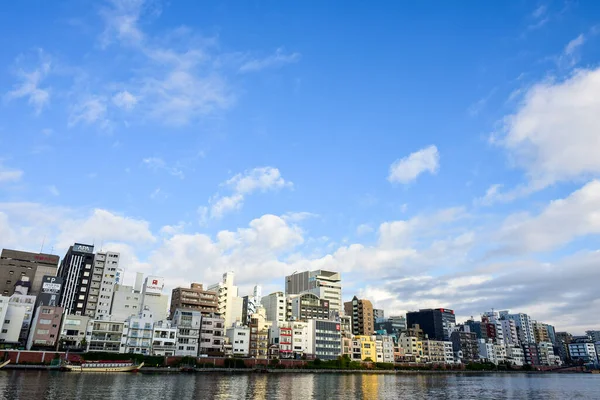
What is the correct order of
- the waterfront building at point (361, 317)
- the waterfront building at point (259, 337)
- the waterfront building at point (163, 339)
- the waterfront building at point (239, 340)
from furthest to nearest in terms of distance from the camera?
the waterfront building at point (361, 317) → the waterfront building at point (259, 337) → the waterfront building at point (239, 340) → the waterfront building at point (163, 339)

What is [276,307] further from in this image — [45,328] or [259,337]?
[45,328]

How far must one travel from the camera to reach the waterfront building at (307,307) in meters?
150

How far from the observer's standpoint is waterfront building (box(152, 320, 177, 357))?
112 meters

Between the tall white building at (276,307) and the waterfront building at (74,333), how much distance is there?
58.6 metres

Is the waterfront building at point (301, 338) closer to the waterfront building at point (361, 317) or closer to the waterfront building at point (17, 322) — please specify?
the waterfront building at point (361, 317)

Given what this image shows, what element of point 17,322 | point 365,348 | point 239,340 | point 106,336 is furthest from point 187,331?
point 365,348

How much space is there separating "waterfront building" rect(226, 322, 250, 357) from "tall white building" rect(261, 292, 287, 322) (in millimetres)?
21814

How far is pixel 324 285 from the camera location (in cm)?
17062

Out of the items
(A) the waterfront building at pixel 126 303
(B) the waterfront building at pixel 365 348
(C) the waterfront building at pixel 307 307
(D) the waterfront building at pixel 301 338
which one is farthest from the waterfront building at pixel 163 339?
(B) the waterfront building at pixel 365 348

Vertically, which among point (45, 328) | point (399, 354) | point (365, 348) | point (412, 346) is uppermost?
point (412, 346)

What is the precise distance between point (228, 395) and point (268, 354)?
257 ft

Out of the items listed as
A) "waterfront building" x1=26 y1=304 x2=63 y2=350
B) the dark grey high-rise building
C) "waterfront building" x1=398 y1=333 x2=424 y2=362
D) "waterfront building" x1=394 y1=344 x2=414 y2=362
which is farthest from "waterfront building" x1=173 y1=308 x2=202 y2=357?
"waterfront building" x1=398 y1=333 x2=424 y2=362

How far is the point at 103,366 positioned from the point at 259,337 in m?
48.5

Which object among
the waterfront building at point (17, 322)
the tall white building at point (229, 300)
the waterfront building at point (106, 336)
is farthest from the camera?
the tall white building at point (229, 300)
